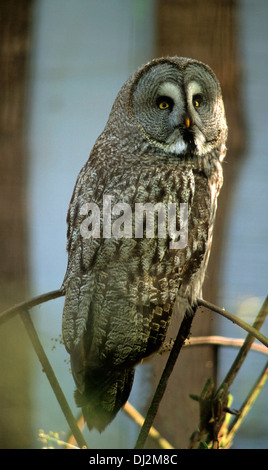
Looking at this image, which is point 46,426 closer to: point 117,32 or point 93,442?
point 93,442

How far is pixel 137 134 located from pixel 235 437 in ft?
2.99

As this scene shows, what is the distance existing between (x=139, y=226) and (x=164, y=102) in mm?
380

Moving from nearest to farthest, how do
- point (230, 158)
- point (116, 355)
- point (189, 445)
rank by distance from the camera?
point (116, 355) → point (189, 445) → point (230, 158)

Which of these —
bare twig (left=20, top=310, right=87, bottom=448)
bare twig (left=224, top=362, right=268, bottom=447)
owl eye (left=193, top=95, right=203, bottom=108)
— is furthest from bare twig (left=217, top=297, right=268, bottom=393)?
owl eye (left=193, top=95, right=203, bottom=108)

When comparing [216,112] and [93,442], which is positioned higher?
[216,112]

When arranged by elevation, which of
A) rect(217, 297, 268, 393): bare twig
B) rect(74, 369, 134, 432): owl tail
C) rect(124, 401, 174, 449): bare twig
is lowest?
rect(124, 401, 174, 449): bare twig

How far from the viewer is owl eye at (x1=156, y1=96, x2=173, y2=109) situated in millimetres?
1304

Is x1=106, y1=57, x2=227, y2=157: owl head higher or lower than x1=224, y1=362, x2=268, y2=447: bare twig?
higher

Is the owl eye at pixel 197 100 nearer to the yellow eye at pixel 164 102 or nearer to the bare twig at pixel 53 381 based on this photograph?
the yellow eye at pixel 164 102

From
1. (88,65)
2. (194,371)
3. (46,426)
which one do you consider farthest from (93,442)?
(88,65)

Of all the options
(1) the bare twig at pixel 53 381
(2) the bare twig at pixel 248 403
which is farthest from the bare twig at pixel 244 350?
(1) the bare twig at pixel 53 381

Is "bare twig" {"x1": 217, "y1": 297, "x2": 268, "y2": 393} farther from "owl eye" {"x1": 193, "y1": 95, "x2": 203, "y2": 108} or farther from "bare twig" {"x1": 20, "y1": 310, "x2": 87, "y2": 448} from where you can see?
"owl eye" {"x1": 193, "y1": 95, "x2": 203, "y2": 108}

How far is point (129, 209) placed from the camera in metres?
1.20

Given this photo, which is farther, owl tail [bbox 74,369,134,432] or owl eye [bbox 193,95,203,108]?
owl eye [bbox 193,95,203,108]
